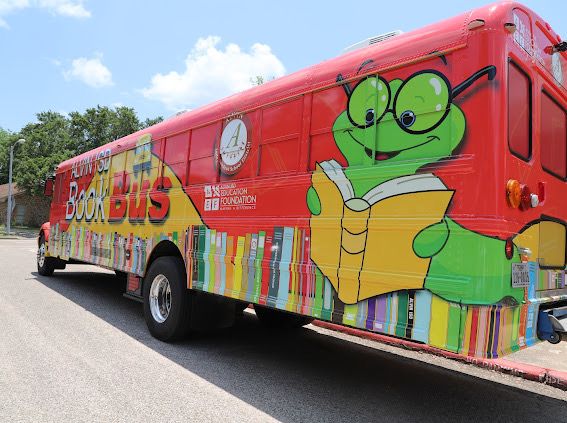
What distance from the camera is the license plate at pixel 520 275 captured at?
2.96 meters

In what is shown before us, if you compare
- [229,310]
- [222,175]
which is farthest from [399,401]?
[222,175]

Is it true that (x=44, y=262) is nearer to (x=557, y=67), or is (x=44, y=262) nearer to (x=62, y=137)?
(x=557, y=67)

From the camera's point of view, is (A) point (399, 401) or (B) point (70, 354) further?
(B) point (70, 354)

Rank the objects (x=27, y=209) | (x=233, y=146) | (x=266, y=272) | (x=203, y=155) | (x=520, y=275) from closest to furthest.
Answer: (x=520, y=275) < (x=266, y=272) < (x=233, y=146) < (x=203, y=155) < (x=27, y=209)

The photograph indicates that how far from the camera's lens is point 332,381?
4.52 metres

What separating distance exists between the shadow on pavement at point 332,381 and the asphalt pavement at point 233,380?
12mm

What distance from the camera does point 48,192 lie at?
10.9 meters

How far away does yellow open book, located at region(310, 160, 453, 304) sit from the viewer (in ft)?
10.2

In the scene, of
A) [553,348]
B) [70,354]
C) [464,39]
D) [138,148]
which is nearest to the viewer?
[464,39]

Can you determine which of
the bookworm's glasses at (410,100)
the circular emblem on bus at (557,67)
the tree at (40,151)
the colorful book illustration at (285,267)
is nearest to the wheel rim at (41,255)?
the colorful book illustration at (285,267)

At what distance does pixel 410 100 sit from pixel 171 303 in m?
3.74

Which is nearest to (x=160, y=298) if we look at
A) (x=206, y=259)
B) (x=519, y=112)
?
(x=206, y=259)

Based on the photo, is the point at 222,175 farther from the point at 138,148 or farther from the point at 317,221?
the point at 138,148

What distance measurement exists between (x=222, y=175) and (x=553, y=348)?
5.18 metres
